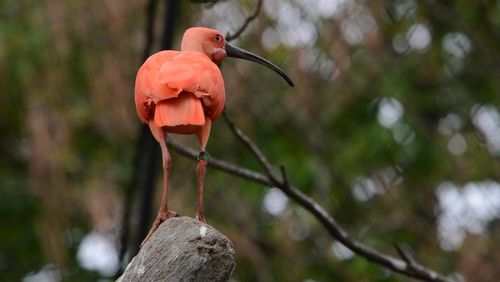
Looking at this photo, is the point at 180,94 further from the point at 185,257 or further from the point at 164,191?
the point at 185,257

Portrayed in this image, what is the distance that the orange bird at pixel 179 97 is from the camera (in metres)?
4.12

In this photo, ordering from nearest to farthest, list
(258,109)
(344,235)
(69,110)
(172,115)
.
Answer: (172,115) < (344,235) < (69,110) < (258,109)

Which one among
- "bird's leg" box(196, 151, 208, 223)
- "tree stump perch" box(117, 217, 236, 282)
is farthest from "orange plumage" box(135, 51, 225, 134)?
"tree stump perch" box(117, 217, 236, 282)

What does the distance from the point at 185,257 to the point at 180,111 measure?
0.51m

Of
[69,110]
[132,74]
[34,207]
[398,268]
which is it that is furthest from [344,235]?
[34,207]

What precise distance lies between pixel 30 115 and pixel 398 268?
13.1ft

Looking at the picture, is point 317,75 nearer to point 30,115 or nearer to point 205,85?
point 30,115

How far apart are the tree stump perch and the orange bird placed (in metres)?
0.22

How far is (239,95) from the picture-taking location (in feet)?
34.0

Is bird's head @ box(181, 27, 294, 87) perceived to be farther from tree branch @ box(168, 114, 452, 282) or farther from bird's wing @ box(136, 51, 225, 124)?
tree branch @ box(168, 114, 452, 282)

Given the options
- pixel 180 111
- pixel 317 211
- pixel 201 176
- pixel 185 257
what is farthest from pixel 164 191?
pixel 317 211

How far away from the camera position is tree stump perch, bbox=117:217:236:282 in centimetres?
386

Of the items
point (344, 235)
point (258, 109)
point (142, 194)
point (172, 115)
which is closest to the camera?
point (172, 115)

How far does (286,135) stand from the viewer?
1125cm
